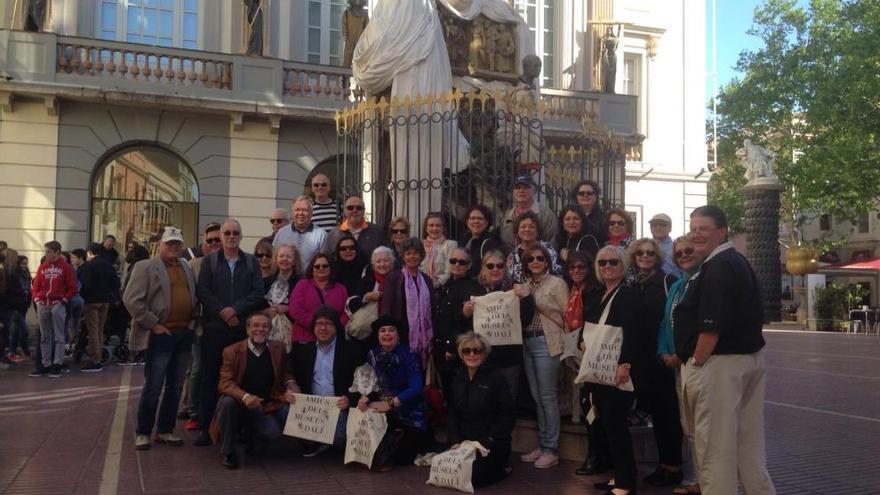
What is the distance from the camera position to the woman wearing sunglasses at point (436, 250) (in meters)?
7.80

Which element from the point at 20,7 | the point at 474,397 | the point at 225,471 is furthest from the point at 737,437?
the point at 20,7

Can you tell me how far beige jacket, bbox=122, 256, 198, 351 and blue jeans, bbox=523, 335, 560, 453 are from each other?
3104mm

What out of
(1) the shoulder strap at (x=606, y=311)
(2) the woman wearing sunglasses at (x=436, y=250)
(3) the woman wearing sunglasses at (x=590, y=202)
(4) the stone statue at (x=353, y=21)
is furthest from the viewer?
(4) the stone statue at (x=353, y=21)

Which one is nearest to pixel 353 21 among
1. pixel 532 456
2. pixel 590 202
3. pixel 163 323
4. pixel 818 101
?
pixel 590 202

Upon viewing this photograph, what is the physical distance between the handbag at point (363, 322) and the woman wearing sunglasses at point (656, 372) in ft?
6.99

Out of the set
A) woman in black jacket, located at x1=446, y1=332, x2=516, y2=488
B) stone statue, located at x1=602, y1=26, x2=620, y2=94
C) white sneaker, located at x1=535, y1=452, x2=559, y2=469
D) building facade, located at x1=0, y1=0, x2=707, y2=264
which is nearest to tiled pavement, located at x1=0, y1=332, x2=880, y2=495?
white sneaker, located at x1=535, y1=452, x2=559, y2=469

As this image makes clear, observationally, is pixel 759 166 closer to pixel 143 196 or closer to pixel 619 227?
pixel 143 196

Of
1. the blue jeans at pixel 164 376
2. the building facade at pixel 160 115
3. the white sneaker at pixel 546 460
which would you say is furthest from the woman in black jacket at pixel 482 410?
the building facade at pixel 160 115

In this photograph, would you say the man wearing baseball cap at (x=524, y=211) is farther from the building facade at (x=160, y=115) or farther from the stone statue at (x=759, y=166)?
the stone statue at (x=759, y=166)

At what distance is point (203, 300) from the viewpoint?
773 cm

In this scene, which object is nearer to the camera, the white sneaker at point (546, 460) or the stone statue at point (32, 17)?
the white sneaker at point (546, 460)

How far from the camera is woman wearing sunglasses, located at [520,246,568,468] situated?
6.86 meters

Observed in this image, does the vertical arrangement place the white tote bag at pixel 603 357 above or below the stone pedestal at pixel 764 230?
below

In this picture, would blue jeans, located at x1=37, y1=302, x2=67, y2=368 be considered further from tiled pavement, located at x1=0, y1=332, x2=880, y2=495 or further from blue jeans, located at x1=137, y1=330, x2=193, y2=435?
blue jeans, located at x1=137, y1=330, x2=193, y2=435
